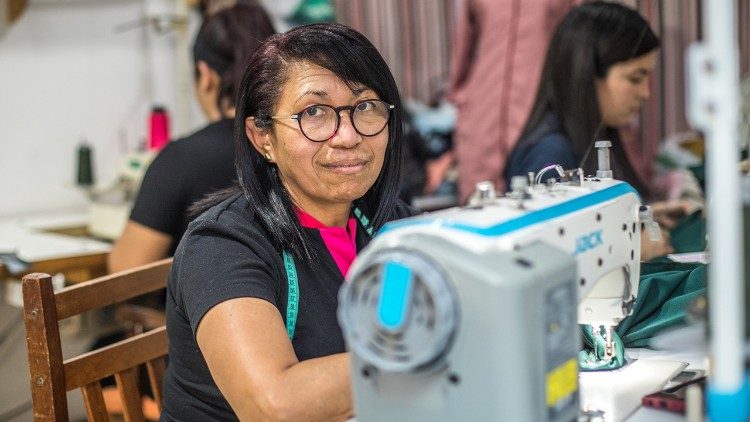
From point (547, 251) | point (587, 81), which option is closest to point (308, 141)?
point (547, 251)

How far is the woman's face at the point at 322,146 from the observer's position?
4.88 feet

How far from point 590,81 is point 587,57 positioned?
0.05 metres

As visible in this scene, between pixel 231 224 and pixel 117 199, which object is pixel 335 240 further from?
pixel 117 199

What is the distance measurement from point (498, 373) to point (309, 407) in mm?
310

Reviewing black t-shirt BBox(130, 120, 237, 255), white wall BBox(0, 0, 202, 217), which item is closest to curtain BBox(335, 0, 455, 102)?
white wall BBox(0, 0, 202, 217)

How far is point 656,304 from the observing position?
1.52 meters

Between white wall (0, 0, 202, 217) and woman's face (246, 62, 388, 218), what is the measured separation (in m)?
2.37

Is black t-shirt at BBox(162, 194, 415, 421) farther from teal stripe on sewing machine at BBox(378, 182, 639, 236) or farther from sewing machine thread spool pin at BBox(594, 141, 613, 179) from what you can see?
sewing machine thread spool pin at BBox(594, 141, 613, 179)

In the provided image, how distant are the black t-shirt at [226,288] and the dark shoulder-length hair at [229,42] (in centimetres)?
97

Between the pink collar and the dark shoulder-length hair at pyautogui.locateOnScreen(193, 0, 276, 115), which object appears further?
the dark shoulder-length hair at pyautogui.locateOnScreen(193, 0, 276, 115)

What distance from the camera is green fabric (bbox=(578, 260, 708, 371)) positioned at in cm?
142

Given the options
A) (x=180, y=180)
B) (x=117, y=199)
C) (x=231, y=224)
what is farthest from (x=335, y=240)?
(x=117, y=199)

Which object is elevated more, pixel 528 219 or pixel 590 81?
pixel 590 81

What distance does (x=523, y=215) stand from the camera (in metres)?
1.05
